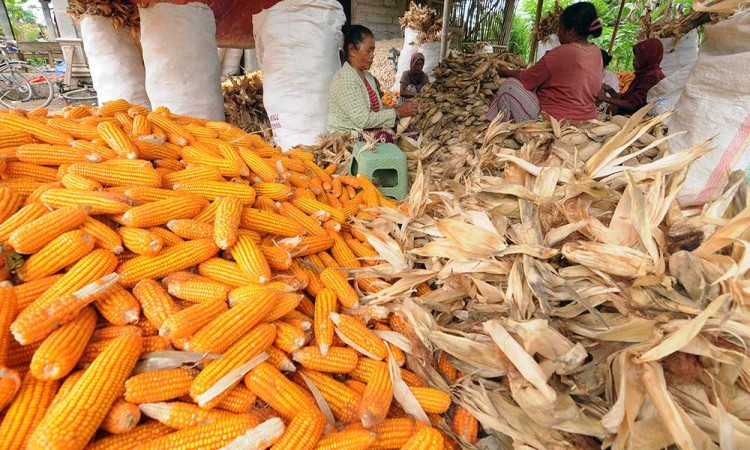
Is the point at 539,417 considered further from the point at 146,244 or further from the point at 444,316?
the point at 146,244

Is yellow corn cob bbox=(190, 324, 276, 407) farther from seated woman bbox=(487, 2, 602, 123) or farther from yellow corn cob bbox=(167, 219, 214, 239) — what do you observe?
seated woman bbox=(487, 2, 602, 123)

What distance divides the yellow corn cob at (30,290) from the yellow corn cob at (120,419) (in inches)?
17.8

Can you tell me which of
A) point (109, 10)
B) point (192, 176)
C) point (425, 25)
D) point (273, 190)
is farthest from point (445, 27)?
point (192, 176)

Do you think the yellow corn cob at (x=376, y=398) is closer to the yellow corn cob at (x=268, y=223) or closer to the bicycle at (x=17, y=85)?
the yellow corn cob at (x=268, y=223)

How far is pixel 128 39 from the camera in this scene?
4746 mm

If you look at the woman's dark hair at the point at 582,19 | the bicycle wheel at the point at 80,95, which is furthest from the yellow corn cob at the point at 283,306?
the bicycle wheel at the point at 80,95

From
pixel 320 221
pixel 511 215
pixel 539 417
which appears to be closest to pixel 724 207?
pixel 511 215

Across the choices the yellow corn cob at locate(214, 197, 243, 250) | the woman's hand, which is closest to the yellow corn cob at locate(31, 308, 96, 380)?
the yellow corn cob at locate(214, 197, 243, 250)

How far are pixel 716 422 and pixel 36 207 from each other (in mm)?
2502

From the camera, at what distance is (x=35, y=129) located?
1.86 meters

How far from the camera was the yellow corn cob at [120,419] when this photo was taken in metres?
1.03

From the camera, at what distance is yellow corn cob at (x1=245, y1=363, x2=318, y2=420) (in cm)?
120

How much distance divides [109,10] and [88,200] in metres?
4.45

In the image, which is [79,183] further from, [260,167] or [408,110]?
[408,110]
